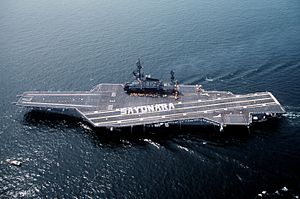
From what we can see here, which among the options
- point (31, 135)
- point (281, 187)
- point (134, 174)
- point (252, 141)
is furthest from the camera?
point (31, 135)

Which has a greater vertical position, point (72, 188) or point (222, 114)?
point (222, 114)

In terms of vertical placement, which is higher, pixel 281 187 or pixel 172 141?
pixel 172 141

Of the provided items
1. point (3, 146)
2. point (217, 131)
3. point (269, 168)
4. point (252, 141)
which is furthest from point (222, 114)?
point (3, 146)

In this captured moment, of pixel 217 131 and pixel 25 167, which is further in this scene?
pixel 217 131

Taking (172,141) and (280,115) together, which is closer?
(172,141)

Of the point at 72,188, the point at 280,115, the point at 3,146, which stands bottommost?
the point at 72,188

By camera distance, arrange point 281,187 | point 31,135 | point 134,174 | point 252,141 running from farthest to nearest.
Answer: point 31,135 → point 252,141 → point 134,174 → point 281,187

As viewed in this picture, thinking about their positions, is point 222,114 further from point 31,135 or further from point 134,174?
point 31,135

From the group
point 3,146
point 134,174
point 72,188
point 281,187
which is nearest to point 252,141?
point 281,187

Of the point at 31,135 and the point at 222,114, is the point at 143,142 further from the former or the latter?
the point at 31,135
